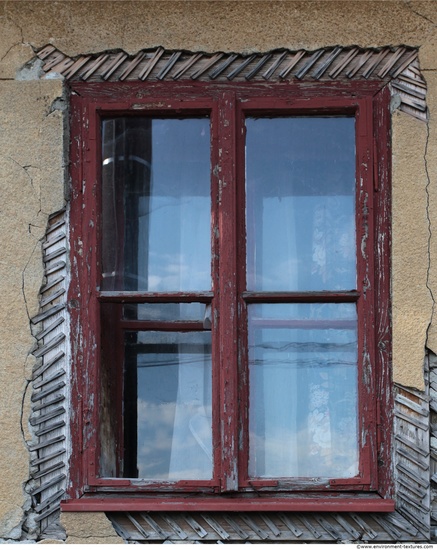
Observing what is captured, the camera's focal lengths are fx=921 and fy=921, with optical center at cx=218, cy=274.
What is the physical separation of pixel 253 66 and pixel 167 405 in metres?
1.29

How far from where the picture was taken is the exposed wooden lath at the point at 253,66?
11.1 ft

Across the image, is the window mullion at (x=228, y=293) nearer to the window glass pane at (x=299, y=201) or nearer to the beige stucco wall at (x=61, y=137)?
the window glass pane at (x=299, y=201)

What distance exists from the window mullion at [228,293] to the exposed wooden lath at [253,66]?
13cm

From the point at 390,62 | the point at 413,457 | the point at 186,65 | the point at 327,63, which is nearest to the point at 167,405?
the point at 413,457

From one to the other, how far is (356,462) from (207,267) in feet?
2.91

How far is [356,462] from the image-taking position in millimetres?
3277

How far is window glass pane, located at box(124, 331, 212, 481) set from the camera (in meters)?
3.34

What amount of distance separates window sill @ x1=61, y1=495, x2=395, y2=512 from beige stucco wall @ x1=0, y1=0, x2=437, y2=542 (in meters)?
0.06

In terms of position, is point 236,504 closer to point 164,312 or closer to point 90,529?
point 90,529

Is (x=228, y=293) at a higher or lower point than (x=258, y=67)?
lower

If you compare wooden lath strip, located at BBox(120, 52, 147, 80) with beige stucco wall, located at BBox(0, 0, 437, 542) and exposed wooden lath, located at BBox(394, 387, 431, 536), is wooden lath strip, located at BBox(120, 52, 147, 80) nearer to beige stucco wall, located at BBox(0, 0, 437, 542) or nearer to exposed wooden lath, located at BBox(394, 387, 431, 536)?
beige stucco wall, located at BBox(0, 0, 437, 542)

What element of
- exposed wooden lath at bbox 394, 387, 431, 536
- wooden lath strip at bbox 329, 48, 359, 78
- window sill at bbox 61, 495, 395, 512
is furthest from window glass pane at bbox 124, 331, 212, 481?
wooden lath strip at bbox 329, 48, 359, 78

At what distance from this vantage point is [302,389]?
337 centimetres

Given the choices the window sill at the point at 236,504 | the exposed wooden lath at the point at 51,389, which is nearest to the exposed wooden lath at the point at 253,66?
the exposed wooden lath at the point at 51,389
